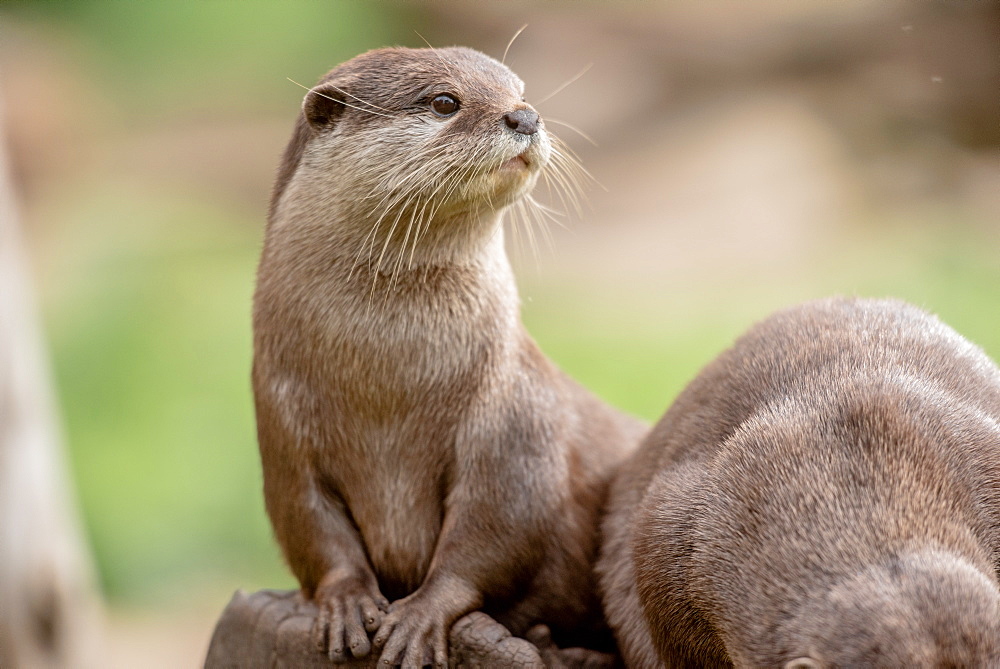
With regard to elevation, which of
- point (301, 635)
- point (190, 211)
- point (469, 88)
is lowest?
point (301, 635)

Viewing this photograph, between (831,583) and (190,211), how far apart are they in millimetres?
8342

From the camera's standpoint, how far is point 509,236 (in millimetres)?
8258

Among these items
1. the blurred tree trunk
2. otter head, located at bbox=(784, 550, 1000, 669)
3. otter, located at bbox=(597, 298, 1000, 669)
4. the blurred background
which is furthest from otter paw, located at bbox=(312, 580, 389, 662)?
the blurred background

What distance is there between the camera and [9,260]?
5.37 metres

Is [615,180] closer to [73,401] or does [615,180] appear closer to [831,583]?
[73,401]

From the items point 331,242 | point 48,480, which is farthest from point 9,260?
point 331,242

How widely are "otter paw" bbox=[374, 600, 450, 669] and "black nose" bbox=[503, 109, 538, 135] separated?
1.13 metres

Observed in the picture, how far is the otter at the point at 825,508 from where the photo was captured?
1.82m

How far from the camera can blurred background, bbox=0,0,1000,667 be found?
7.04m

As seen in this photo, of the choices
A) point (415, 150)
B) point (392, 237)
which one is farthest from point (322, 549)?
point (415, 150)

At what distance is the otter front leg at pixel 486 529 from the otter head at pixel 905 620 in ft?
2.83

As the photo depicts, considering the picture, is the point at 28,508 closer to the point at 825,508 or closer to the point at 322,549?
the point at 322,549

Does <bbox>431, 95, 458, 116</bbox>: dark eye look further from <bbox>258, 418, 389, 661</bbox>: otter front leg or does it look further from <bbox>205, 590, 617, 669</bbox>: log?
<bbox>205, 590, 617, 669</bbox>: log

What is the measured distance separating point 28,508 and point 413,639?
3583 millimetres
